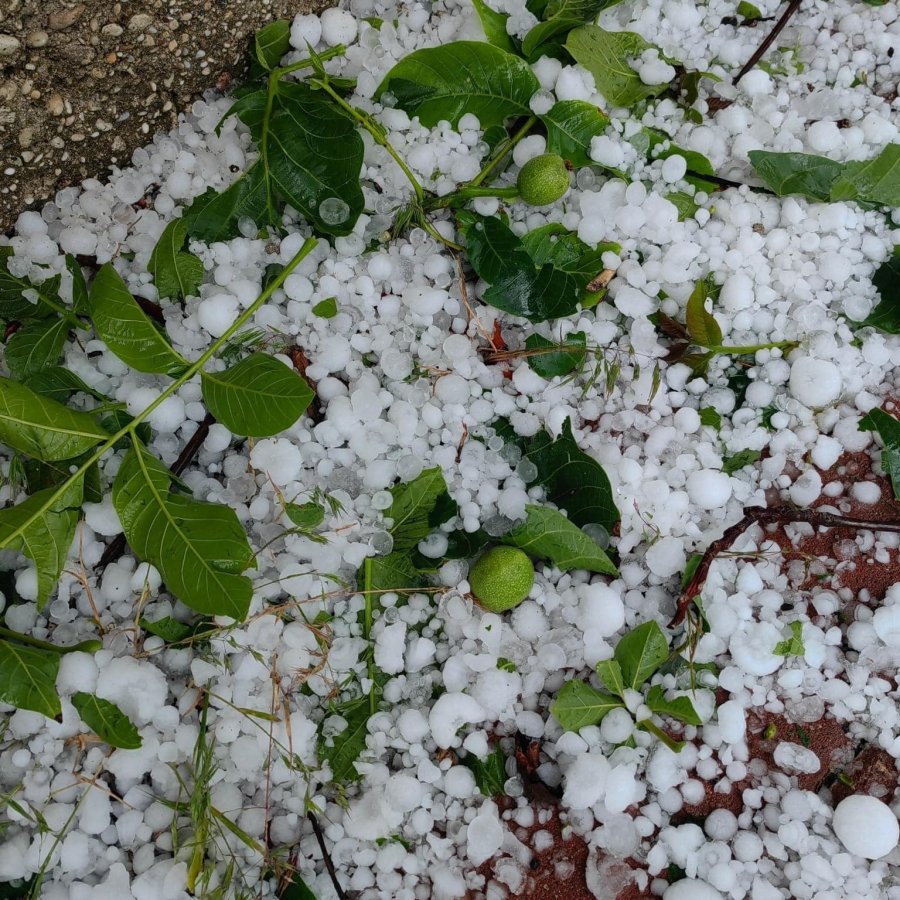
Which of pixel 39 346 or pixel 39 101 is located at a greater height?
pixel 39 101

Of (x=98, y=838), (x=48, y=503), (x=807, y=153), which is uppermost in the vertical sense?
(x=807, y=153)

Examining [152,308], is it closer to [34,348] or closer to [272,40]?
[34,348]

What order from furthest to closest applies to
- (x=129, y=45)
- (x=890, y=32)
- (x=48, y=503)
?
1. (x=890, y=32)
2. (x=129, y=45)
3. (x=48, y=503)

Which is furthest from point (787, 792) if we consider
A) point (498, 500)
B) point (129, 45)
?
point (129, 45)

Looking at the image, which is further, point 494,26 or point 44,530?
point 494,26

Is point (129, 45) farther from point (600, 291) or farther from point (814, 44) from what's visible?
point (814, 44)

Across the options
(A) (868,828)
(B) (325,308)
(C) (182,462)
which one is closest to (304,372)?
(B) (325,308)

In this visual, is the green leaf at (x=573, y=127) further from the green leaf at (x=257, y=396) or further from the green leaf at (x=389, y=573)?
the green leaf at (x=389, y=573)
